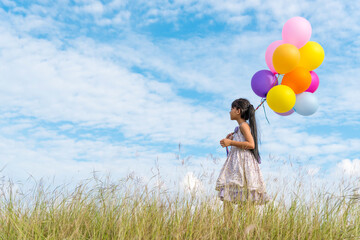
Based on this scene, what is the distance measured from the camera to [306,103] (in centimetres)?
500

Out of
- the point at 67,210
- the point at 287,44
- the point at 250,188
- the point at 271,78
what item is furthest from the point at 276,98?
the point at 67,210

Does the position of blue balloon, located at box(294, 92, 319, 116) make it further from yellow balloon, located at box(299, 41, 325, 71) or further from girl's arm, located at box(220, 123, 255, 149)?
girl's arm, located at box(220, 123, 255, 149)

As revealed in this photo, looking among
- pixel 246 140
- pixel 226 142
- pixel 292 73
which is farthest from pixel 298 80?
pixel 226 142

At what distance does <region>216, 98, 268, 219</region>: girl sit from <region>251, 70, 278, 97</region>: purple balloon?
0.94 ft

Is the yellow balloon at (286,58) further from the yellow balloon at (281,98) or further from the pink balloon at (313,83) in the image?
the pink balloon at (313,83)

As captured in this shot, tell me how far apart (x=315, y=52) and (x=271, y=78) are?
71cm

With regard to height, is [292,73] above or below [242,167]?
above

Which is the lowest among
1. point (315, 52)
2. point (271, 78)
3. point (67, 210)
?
point (67, 210)

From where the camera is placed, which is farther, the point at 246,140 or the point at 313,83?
the point at 313,83

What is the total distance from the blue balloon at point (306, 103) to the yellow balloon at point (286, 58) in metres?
0.48

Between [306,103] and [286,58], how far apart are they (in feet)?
2.47

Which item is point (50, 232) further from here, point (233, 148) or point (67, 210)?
point (233, 148)

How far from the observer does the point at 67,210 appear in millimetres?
3703

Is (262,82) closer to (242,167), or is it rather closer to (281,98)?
(281,98)
